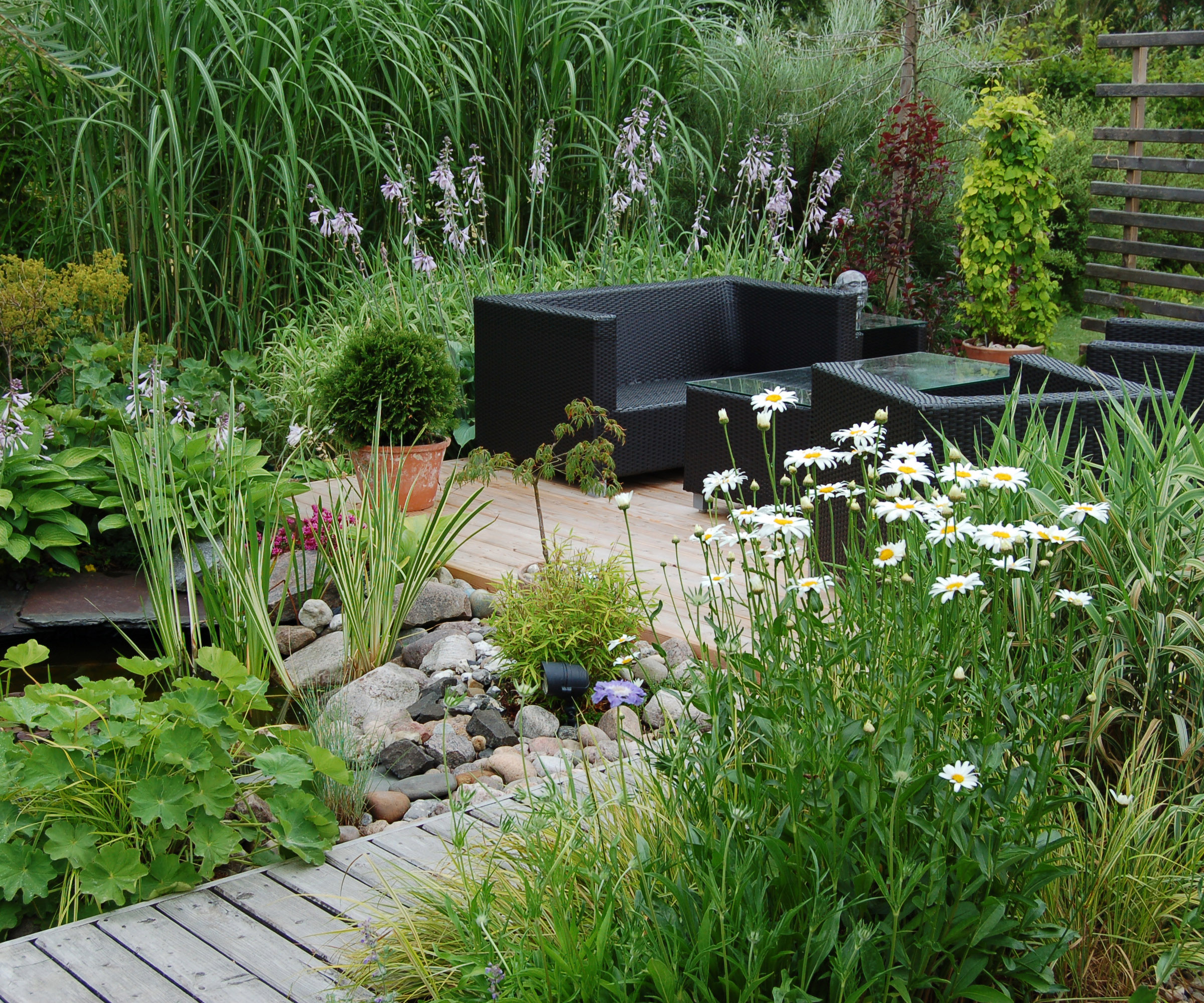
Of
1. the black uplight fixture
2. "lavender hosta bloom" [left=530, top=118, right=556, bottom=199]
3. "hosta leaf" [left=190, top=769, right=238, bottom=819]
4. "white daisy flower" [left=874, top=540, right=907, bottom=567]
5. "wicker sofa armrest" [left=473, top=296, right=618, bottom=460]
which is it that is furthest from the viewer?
"lavender hosta bloom" [left=530, top=118, right=556, bottom=199]

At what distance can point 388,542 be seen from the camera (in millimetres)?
3430

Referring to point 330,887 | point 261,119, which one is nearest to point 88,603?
point 330,887

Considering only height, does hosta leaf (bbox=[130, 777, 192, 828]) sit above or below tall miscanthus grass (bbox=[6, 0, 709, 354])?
below

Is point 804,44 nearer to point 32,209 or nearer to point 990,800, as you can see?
point 32,209

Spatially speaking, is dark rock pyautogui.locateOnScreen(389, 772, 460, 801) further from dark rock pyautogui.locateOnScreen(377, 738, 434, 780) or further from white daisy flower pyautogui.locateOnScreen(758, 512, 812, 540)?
white daisy flower pyautogui.locateOnScreen(758, 512, 812, 540)

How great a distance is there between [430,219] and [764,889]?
5.81 meters

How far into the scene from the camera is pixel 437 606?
12.4 feet

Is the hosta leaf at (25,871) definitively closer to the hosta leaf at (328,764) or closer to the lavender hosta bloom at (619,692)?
the hosta leaf at (328,764)

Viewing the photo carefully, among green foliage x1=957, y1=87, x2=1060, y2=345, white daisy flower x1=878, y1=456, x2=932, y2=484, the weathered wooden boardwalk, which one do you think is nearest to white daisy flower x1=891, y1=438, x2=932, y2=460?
A: white daisy flower x1=878, y1=456, x2=932, y2=484

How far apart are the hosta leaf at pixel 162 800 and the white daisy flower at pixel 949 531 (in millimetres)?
1408

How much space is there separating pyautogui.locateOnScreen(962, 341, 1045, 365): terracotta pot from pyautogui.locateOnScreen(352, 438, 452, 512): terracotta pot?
4299 millimetres

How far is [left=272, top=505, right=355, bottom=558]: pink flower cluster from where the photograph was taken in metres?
3.66

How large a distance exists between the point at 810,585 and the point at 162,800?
1.29 m

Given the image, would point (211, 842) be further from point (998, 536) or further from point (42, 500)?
point (42, 500)
